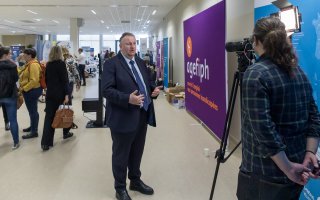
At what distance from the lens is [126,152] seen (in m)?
2.73

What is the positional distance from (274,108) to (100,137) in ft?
13.0

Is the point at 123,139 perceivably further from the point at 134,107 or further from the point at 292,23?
the point at 292,23

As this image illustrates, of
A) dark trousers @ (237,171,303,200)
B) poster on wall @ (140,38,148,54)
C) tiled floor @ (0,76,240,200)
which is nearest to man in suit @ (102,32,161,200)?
tiled floor @ (0,76,240,200)

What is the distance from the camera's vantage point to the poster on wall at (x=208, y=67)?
14.4 feet

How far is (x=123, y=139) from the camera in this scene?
266 centimetres

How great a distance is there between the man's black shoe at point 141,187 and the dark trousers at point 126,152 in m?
0.08

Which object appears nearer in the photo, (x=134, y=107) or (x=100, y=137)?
(x=134, y=107)

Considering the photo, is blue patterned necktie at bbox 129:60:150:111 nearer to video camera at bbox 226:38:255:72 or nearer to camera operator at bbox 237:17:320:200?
video camera at bbox 226:38:255:72

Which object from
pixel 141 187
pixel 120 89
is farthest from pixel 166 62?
pixel 120 89

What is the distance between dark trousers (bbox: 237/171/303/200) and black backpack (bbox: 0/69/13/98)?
A: 362 cm

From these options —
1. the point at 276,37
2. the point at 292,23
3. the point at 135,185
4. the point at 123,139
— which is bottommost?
the point at 135,185

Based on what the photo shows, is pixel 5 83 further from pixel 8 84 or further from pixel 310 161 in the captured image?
pixel 310 161

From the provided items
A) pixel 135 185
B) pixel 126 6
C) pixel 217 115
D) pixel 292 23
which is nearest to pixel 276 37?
pixel 292 23

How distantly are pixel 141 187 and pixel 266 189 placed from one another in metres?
1.76
